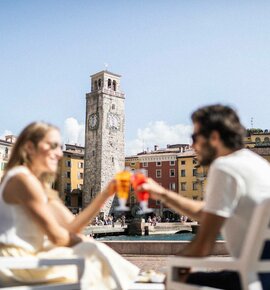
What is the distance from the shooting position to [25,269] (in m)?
2.12

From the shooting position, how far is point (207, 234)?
72.3 inches

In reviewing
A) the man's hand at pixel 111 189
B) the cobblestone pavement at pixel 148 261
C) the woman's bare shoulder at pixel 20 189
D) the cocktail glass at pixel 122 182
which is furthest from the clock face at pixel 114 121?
the woman's bare shoulder at pixel 20 189

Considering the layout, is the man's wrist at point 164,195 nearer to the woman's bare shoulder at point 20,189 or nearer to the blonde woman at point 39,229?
the blonde woman at point 39,229

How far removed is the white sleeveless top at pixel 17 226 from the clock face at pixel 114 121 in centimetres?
5275

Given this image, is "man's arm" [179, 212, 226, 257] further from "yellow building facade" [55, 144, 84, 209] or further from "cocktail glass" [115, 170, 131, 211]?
"yellow building facade" [55, 144, 84, 209]

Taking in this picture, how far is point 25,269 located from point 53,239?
194mm

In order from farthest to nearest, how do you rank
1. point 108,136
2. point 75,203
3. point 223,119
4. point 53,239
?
1. point 75,203
2. point 108,136
3. point 53,239
4. point 223,119

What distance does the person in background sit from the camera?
183 cm

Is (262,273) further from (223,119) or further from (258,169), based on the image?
(223,119)

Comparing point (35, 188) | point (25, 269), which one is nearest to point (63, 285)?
point (25, 269)

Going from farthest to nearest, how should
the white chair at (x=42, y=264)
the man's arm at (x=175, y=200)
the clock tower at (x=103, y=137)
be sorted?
1. the clock tower at (x=103, y=137)
2. the man's arm at (x=175, y=200)
3. the white chair at (x=42, y=264)

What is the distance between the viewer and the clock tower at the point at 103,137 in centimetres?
5327

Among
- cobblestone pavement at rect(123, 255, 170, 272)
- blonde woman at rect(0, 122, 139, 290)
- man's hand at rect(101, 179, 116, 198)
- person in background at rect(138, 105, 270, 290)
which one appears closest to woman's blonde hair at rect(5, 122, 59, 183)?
blonde woman at rect(0, 122, 139, 290)

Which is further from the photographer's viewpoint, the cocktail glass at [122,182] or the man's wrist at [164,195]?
the man's wrist at [164,195]
